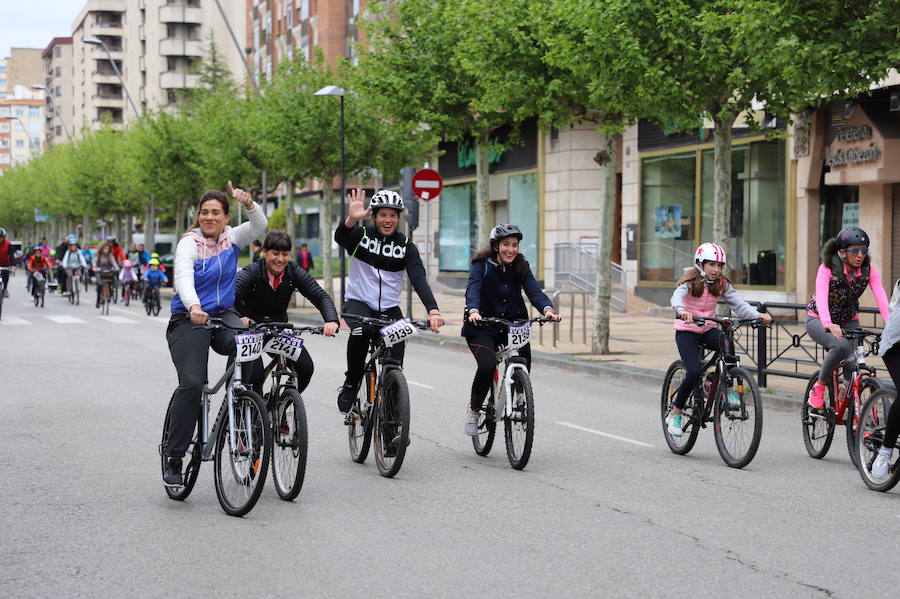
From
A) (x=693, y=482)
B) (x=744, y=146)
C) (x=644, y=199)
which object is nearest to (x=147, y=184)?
(x=644, y=199)

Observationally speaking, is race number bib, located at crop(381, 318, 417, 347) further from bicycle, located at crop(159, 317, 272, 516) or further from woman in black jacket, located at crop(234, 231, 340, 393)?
bicycle, located at crop(159, 317, 272, 516)

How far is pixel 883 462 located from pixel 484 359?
2.74 metres

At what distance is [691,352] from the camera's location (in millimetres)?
9289

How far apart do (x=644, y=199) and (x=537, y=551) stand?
26.4 metres

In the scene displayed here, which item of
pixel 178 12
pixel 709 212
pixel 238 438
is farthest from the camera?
pixel 178 12

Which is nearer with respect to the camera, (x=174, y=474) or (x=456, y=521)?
(x=456, y=521)

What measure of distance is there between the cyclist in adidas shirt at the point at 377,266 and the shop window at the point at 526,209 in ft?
91.5

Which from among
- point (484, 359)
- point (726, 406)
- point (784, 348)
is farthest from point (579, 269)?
point (484, 359)

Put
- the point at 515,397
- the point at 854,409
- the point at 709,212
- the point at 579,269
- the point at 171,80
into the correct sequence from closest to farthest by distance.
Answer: the point at 515,397 < the point at 854,409 < the point at 709,212 < the point at 579,269 < the point at 171,80

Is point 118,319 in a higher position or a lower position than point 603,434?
lower

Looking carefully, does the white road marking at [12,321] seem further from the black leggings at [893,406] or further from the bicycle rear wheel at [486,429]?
the black leggings at [893,406]

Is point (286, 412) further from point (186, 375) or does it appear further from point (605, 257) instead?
point (605, 257)

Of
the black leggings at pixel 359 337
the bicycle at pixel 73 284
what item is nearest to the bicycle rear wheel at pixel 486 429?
the black leggings at pixel 359 337

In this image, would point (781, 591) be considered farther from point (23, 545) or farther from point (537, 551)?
point (23, 545)
